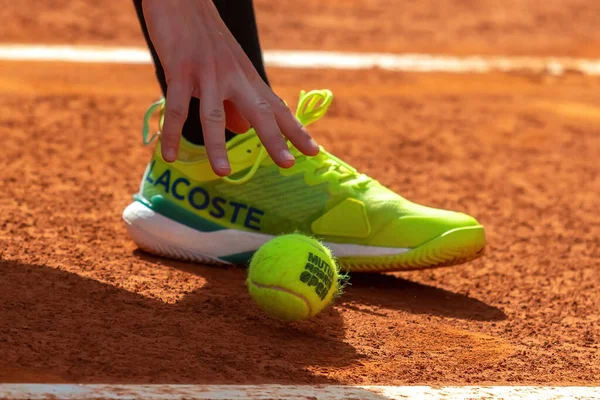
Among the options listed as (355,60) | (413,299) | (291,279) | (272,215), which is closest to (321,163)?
(272,215)

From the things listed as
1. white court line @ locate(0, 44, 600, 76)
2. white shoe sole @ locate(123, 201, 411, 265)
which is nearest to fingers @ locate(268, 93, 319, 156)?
white shoe sole @ locate(123, 201, 411, 265)

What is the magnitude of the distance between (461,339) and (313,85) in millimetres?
2686

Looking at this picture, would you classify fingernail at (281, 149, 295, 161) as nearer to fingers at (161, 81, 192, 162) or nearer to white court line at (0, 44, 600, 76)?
fingers at (161, 81, 192, 162)

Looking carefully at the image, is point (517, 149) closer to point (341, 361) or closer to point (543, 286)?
point (543, 286)

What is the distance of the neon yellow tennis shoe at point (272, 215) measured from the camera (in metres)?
2.50

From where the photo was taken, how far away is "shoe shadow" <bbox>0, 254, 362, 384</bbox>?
5.85 feet

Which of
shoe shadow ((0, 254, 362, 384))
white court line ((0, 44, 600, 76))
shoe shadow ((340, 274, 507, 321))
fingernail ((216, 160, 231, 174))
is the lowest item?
shoe shadow ((340, 274, 507, 321))

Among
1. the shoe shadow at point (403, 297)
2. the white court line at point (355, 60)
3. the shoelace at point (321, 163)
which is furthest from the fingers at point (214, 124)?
the white court line at point (355, 60)

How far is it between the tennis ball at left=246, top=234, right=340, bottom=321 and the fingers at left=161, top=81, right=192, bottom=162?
40 cm

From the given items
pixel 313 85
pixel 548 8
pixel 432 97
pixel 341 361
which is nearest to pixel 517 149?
pixel 432 97

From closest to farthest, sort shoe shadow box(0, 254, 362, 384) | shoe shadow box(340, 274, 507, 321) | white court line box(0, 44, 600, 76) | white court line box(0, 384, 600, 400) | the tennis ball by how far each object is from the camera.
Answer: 1. white court line box(0, 384, 600, 400)
2. shoe shadow box(0, 254, 362, 384)
3. the tennis ball
4. shoe shadow box(340, 274, 507, 321)
5. white court line box(0, 44, 600, 76)

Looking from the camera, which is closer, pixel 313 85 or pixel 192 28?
pixel 192 28

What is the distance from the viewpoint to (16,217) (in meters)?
2.75

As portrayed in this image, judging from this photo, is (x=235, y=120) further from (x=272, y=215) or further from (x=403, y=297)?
(x=403, y=297)
